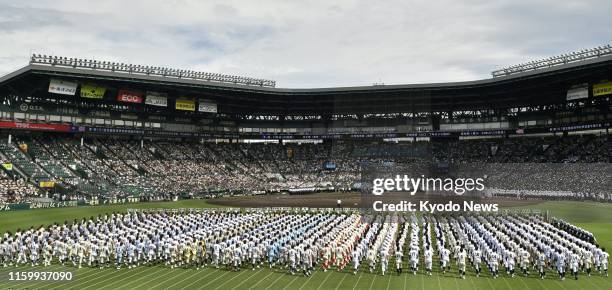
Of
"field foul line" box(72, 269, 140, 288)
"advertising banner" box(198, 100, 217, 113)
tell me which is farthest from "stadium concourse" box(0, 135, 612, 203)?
"field foul line" box(72, 269, 140, 288)

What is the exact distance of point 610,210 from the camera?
47844 millimetres

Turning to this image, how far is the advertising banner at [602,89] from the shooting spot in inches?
2452

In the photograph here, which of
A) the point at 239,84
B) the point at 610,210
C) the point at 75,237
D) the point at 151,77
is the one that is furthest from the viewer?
the point at 239,84

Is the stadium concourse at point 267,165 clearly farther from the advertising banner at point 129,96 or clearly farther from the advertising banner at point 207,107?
the advertising banner at point 129,96

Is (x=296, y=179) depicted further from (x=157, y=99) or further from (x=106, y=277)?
(x=106, y=277)

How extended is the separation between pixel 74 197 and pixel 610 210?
188 ft

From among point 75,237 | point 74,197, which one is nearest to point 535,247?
point 75,237

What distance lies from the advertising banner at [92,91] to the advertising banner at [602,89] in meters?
67.2

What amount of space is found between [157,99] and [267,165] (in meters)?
21.5

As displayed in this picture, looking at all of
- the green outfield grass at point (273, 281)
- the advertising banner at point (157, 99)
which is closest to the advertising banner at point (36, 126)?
the advertising banner at point (157, 99)

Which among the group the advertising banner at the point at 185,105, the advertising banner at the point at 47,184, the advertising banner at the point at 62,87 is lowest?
the advertising banner at the point at 47,184

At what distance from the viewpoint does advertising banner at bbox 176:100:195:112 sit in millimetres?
76438

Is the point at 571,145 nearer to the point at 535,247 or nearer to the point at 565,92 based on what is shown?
the point at 565,92

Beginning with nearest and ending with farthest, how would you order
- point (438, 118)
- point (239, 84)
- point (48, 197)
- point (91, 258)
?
1. point (91, 258)
2. point (48, 197)
3. point (239, 84)
4. point (438, 118)
